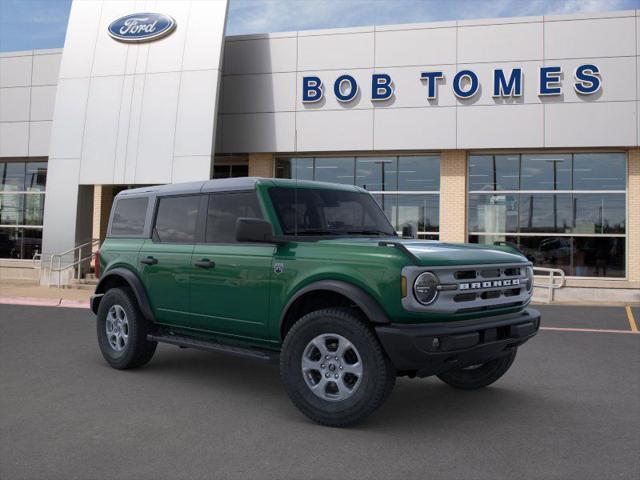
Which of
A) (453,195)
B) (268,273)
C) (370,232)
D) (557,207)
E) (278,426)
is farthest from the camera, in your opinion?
(453,195)

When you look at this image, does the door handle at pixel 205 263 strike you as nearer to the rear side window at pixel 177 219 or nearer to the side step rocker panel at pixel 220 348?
the rear side window at pixel 177 219

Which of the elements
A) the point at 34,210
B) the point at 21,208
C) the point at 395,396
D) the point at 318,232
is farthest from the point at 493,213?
the point at 21,208

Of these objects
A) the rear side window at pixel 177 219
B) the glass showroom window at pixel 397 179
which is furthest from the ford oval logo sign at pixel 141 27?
the rear side window at pixel 177 219

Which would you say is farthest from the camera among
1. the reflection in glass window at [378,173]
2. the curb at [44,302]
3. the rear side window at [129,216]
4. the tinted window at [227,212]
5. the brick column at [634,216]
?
the reflection in glass window at [378,173]

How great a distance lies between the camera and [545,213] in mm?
19391

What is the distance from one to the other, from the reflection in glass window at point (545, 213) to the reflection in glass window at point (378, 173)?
417 cm

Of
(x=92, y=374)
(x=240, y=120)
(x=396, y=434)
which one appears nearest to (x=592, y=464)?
(x=396, y=434)

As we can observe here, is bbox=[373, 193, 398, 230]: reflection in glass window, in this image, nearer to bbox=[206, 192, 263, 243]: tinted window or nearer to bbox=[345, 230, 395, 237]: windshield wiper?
bbox=[345, 230, 395, 237]: windshield wiper

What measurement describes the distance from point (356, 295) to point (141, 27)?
59.9ft

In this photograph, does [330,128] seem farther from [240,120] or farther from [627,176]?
[627,176]

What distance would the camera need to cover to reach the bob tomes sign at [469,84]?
18.3 meters

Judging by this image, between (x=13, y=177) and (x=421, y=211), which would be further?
(x=13, y=177)

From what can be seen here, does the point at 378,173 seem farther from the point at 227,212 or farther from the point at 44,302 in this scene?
the point at 227,212

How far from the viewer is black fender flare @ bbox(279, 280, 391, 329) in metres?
4.69
